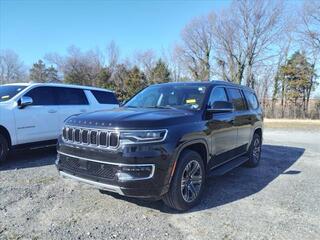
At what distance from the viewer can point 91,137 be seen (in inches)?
174

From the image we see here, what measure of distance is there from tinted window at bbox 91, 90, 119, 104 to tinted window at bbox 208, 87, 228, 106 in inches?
185

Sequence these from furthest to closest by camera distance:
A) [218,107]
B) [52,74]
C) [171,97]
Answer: [52,74] < [171,97] < [218,107]

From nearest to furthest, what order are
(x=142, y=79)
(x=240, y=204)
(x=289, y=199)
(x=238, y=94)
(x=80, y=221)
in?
(x=80, y=221) → (x=240, y=204) → (x=289, y=199) → (x=238, y=94) → (x=142, y=79)

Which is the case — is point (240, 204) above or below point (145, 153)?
below

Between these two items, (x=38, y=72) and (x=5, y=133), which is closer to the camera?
(x=5, y=133)

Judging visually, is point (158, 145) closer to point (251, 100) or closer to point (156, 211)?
point (156, 211)

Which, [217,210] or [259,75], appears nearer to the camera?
[217,210]

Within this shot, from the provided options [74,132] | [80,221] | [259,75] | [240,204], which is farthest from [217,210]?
[259,75]

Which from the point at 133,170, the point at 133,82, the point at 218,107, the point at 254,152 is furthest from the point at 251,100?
the point at 133,82

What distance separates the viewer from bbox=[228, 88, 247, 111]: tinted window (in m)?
6.50

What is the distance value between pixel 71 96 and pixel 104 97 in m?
1.22

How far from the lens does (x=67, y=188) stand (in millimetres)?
5617

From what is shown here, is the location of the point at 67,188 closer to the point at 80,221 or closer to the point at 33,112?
the point at 80,221

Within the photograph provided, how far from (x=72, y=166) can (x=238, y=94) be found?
392cm
